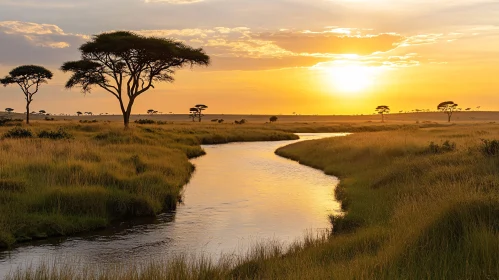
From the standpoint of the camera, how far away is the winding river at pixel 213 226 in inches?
418

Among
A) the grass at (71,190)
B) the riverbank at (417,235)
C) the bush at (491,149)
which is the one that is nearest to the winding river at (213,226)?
the grass at (71,190)

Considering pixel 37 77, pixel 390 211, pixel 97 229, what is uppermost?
pixel 37 77

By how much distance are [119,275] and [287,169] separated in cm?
2128

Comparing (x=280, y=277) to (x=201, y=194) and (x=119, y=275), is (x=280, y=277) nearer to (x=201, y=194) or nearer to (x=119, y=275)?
(x=119, y=275)

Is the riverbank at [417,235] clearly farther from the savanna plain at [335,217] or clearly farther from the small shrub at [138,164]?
the small shrub at [138,164]

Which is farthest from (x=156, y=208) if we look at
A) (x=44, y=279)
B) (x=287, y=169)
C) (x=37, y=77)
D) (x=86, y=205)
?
(x=37, y=77)

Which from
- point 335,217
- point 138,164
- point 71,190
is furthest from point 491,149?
point 71,190

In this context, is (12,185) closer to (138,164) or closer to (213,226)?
(213,226)

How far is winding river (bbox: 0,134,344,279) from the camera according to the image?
10609 mm

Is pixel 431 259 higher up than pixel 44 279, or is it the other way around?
pixel 431 259

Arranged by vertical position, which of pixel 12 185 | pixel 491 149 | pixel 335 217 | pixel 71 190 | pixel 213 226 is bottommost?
pixel 213 226

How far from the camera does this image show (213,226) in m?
13.5

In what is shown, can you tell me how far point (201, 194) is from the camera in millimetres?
18969

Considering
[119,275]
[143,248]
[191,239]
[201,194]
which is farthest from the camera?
[201,194]
